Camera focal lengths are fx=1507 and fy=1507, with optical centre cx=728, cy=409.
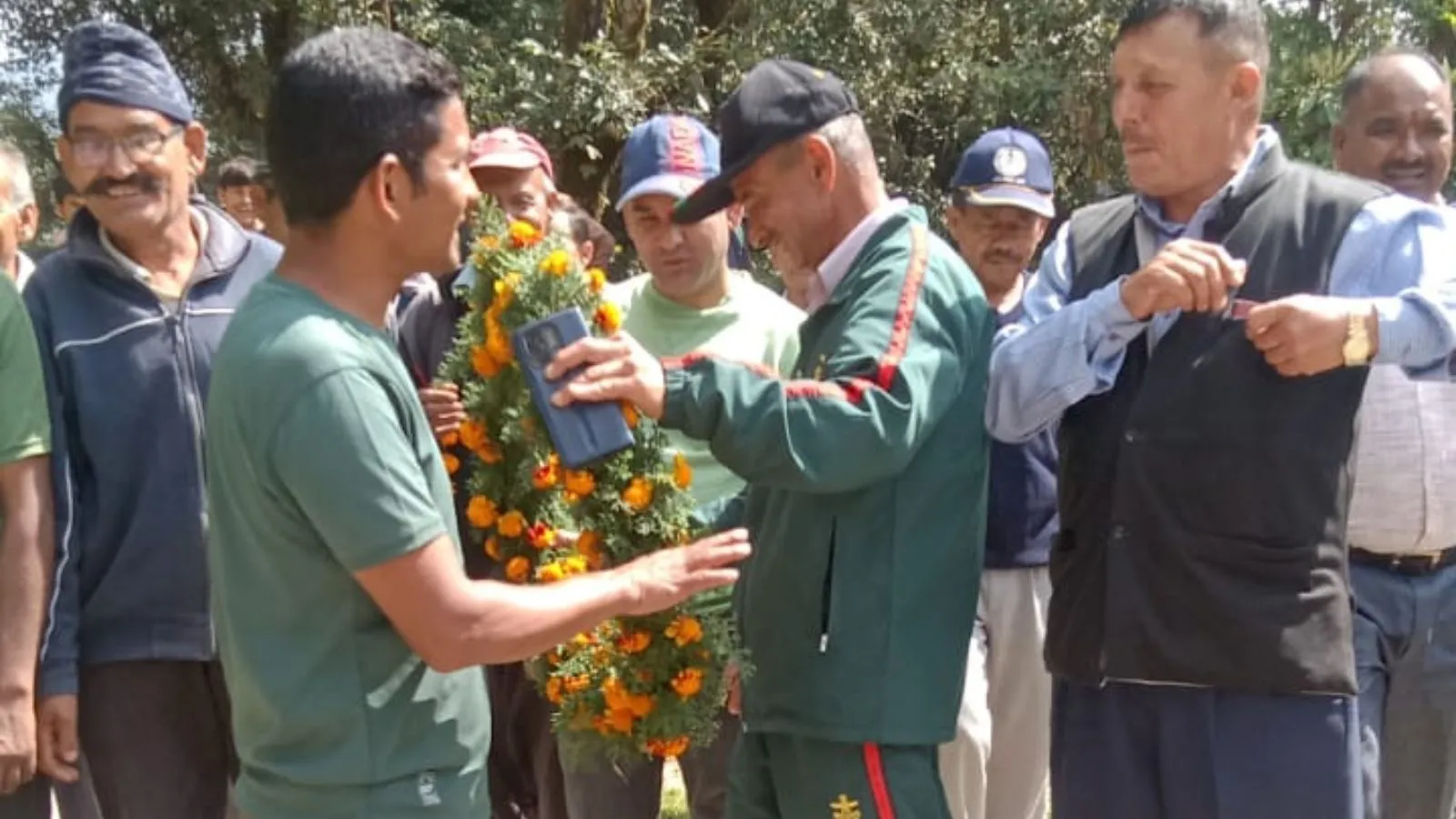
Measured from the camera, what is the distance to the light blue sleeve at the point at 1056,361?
2.65 m

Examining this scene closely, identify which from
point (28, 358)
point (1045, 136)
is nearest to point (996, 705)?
point (28, 358)

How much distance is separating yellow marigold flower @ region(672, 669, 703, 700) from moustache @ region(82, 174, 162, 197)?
156 centimetres

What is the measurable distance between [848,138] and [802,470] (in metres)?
0.69

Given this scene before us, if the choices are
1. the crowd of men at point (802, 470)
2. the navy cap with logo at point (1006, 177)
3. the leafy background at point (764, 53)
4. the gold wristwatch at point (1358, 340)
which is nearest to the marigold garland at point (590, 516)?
the crowd of men at point (802, 470)

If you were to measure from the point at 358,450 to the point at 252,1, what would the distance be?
10957 mm

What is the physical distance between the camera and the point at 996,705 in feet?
15.2

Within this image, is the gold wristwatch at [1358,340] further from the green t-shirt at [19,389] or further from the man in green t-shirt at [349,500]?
the green t-shirt at [19,389]

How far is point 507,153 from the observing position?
484 centimetres

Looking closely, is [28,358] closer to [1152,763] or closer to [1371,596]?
[1152,763]

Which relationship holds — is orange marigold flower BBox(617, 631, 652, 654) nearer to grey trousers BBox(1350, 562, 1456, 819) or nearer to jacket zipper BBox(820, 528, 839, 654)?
jacket zipper BBox(820, 528, 839, 654)

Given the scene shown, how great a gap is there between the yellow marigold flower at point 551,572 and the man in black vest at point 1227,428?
91 cm

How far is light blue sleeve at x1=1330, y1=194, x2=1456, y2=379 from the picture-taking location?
2588mm

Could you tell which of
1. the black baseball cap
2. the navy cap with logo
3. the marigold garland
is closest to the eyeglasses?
the marigold garland

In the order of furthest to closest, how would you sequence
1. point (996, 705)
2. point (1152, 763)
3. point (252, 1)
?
point (252, 1) < point (996, 705) < point (1152, 763)
